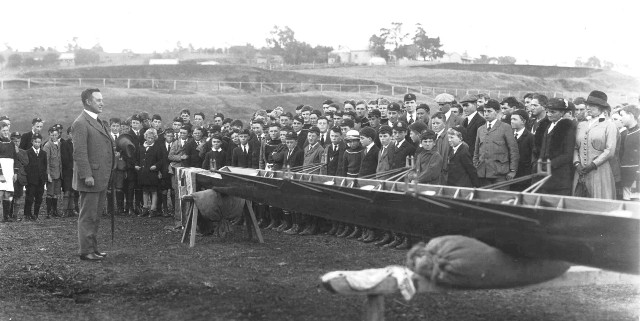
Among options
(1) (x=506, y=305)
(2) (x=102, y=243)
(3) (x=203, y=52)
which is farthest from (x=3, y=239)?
(3) (x=203, y=52)

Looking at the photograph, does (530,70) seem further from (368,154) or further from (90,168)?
(90,168)

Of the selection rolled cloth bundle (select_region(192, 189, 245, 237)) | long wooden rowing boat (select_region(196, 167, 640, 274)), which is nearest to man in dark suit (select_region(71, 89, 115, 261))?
rolled cloth bundle (select_region(192, 189, 245, 237))

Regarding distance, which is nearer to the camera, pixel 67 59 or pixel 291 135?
pixel 291 135

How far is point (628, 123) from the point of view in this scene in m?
10.4

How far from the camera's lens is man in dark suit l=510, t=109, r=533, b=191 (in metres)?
9.91

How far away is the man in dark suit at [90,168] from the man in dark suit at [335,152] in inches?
127

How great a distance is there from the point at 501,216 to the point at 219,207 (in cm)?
572

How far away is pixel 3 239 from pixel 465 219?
7.54 meters

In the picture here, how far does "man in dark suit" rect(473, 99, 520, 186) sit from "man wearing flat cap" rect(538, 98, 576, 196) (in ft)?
3.60

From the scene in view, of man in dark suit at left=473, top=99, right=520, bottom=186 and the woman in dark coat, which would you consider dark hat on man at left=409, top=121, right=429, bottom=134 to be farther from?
the woman in dark coat

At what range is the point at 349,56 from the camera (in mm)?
87250

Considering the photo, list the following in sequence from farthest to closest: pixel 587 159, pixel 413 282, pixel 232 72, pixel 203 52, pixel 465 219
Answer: pixel 203 52
pixel 232 72
pixel 587 159
pixel 465 219
pixel 413 282

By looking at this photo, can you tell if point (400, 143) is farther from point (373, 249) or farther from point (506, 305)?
point (506, 305)

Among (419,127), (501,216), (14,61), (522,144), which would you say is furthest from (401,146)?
(14,61)
